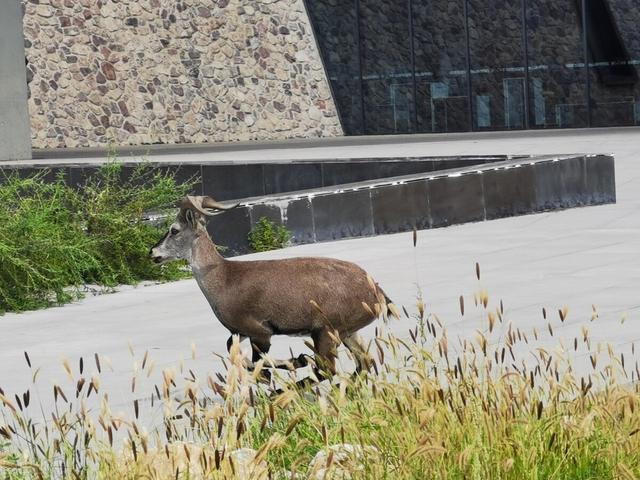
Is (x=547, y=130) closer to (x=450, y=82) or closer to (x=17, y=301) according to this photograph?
(x=450, y=82)

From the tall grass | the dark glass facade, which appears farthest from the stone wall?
the tall grass

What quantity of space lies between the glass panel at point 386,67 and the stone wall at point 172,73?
1327mm

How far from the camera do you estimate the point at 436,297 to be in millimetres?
10109

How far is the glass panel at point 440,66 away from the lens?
37.3 m

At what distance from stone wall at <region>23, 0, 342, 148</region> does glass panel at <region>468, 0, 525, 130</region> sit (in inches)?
160

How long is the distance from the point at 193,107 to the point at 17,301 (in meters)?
24.1

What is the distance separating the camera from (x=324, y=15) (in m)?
38.5

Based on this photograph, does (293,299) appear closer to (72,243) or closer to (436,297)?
(436,297)

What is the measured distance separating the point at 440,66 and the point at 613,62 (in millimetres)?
4923

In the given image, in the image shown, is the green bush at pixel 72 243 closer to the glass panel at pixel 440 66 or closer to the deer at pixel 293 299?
the deer at pixel 293 299

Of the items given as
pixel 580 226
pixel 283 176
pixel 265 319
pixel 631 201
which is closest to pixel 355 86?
pixel 283 176

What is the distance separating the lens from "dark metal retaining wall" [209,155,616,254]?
14.1 meters

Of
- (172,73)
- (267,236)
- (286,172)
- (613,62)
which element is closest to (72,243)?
(267,236)

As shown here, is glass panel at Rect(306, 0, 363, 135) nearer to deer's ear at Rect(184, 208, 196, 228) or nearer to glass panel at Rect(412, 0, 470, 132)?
glass panel at Rect(412, 0, 470, 132)
